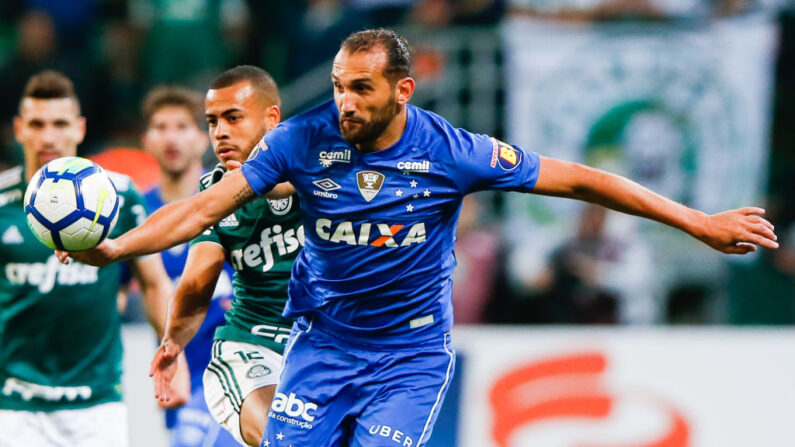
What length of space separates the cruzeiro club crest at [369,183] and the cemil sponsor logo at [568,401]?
3.96m

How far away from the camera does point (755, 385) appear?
838cm

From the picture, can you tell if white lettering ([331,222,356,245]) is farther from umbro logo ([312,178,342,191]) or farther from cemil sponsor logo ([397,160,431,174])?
cemil sponsor logo ([397,160,431,174])

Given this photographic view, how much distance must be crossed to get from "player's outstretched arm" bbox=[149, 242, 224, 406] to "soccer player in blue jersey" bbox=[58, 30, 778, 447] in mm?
600

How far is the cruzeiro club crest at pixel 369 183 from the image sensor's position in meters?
4.68

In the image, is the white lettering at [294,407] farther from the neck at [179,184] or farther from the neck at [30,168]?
the neck at [179,184]

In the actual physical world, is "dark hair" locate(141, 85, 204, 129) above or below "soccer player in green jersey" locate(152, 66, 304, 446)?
above

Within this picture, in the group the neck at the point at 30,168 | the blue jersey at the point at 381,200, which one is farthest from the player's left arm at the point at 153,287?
the blue jersey at the point at 381,200

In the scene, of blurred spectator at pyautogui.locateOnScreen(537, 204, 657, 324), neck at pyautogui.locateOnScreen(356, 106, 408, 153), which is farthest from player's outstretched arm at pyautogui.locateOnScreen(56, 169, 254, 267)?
blurred spectator at pyautogui.locateOnScreen(537, 204, 657, 324)

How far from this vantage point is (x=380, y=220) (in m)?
4.71

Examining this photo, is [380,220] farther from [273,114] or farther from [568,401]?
[568,401]

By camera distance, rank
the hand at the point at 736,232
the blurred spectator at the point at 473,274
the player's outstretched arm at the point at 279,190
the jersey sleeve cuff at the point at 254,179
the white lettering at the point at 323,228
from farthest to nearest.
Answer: the blurred spectator at the point at 473,274 < the player's outstretched arm at the point at 279,190 < the white lettering at the point at 323,228 < the hand at the point at 736,232 < the jersey sleeve cuff at the point at 254,179

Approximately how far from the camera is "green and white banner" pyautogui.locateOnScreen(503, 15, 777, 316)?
33.9 ft

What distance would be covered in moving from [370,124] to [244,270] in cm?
118

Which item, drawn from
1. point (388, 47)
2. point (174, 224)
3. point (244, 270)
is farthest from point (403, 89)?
point (244, 270)
